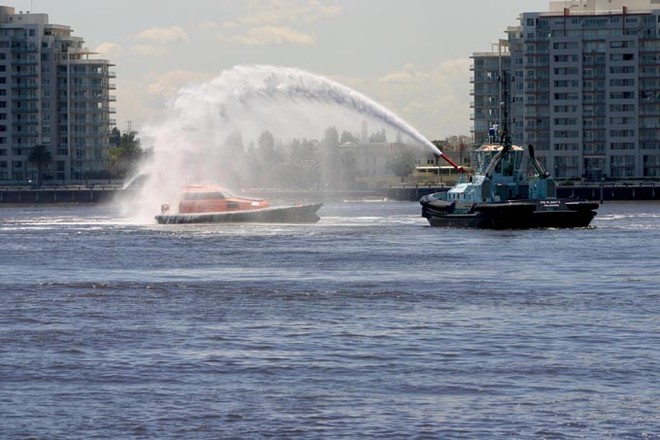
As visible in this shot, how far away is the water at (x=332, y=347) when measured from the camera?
32.9 metres

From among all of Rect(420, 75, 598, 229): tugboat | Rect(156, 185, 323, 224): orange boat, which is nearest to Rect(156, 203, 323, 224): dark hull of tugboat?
Rect(156, 185, 323, 224): orange boat

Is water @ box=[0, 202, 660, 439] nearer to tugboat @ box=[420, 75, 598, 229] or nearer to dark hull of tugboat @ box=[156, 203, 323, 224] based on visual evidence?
tugboat @ box=[420, 75, 598, 229]

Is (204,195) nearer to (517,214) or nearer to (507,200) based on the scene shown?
(507,200)

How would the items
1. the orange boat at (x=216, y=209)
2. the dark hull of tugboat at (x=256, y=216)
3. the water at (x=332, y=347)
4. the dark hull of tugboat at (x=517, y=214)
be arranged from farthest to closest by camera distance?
the orange boat at (x=216, y=209) < the dark hull of tugboat at (x=256, y=216) < the dark hull of tugboat at (x=517, y=214) < the water at (x=332, y=347)

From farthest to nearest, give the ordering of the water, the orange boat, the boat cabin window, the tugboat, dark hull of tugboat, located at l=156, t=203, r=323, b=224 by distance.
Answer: the boat cabin window
the orange boat
dark hull of tugboat, located at l=156, t=203, r=323, b=224
the tugboat
the water

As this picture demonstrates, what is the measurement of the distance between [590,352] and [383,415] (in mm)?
10276

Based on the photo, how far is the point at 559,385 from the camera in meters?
36.5

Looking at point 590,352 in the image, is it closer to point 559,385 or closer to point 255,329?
point 559,385

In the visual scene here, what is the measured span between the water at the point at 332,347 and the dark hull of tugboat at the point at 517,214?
26.8m

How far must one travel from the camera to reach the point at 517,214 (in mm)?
108688

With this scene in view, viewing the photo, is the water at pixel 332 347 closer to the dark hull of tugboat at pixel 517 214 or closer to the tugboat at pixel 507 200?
the dark hull of tugboat at pixel 517 214

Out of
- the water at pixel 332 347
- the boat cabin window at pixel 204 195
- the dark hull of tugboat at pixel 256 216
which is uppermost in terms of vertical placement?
the boat cabin window at pixel 204 195

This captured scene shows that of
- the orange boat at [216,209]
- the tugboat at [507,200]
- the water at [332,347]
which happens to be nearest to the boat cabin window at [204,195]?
the orange boat at [216,209]

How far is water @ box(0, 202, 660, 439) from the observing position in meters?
32.9
